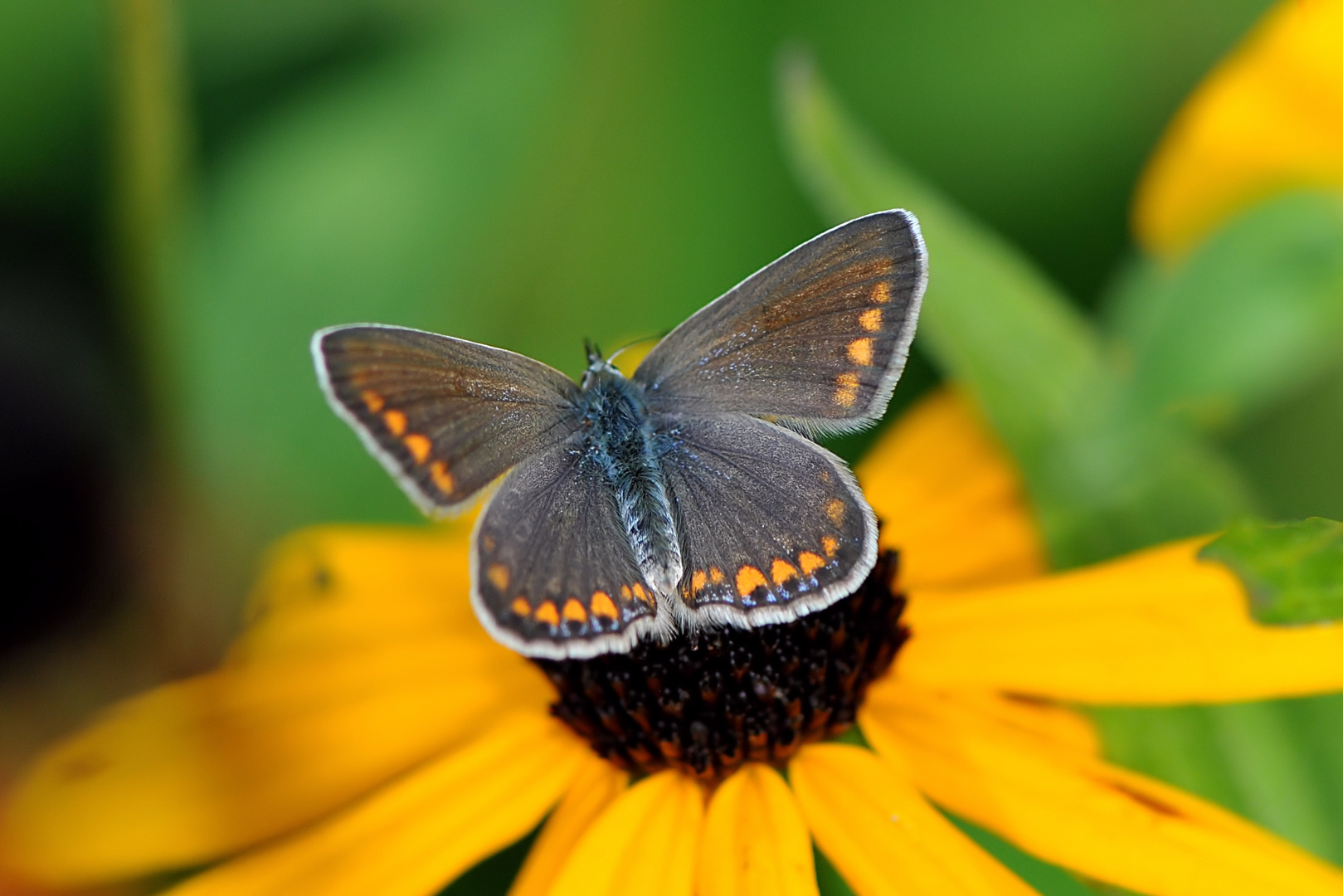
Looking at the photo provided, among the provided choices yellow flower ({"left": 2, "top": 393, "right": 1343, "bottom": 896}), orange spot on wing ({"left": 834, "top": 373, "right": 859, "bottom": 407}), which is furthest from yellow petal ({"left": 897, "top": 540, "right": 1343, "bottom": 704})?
orange spot on wing ({"left": 834, "top": 373, "right": 859, "bottom": 407})

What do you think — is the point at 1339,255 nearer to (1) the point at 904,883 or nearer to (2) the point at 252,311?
(1) the point at 904,883

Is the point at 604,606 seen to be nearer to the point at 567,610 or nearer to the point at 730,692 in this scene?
the point at 567,610

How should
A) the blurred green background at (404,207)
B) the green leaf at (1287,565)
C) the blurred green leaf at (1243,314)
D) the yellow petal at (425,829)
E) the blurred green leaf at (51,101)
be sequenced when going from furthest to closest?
the blurred green leaf at (51,101) → the blurred green background at (404,207) → the blurred green leaf at (1243,314) → the yellow petal at (425,829) → the green leaf at (1287,565)

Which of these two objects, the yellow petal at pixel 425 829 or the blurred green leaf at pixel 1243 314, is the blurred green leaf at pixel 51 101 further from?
the blurred green leaf at pixel 1243 314

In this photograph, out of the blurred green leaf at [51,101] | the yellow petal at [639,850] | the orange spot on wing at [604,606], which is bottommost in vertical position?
the yellow petal at [639,850]

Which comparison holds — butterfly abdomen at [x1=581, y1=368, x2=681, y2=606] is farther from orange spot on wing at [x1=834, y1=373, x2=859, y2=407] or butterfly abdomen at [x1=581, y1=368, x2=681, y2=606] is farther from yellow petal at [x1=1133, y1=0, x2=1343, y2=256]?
yellow petal at [x1=1133, y1=0, x2=1343, y2=256]

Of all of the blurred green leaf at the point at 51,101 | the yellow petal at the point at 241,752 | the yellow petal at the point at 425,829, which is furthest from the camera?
the blurred green leaf at the point at 51,101

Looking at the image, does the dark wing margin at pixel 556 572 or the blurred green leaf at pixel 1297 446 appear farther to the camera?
the blurred green leaf at pixel 1297 446

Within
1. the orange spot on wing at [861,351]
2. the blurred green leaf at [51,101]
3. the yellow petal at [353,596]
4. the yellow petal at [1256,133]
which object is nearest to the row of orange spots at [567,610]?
the orange spot on wing at [861,351]
